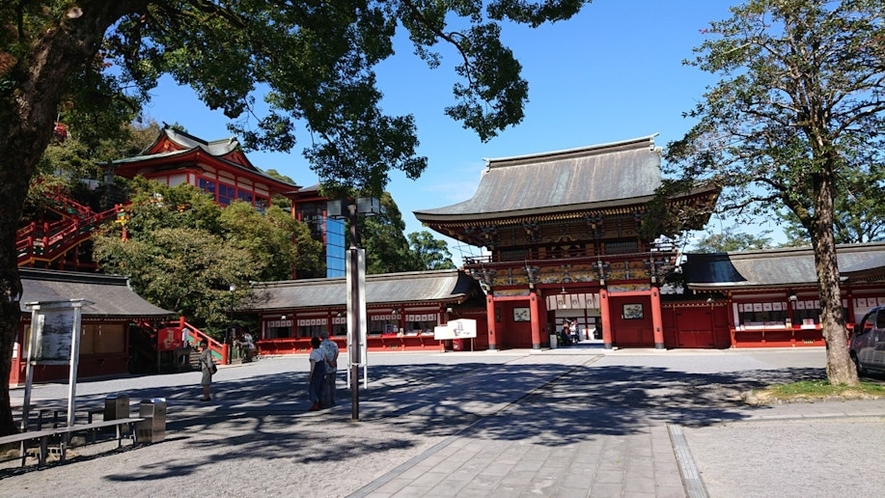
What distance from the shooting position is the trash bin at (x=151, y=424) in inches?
294

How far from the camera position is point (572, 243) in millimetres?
26891

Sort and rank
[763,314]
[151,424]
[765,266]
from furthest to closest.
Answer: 1. [765,266]
2. [763,314]
3. [151,424]

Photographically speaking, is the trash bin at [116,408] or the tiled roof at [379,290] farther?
the tiled roof at [379,290]

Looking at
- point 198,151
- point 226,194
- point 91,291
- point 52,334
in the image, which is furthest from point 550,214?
point 226,194

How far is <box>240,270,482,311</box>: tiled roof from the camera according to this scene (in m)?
28.5

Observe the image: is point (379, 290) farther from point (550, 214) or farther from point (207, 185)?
point (207, 185)

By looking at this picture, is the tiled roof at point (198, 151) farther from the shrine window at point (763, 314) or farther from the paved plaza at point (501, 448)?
the shrine window at point (763, 314)

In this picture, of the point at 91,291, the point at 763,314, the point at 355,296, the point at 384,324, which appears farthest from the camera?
the point at 384,324

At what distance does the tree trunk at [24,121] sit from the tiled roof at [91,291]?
45.7ft

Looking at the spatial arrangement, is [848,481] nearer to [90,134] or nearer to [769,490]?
[769,490]

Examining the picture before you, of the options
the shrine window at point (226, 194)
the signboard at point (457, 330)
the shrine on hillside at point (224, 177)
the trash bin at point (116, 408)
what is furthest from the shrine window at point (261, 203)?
the trash bin at point (116, 408)

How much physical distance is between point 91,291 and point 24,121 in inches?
653

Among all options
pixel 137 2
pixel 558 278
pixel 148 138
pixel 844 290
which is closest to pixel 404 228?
pixel 148 138

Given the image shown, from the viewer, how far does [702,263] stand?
2567 cm
